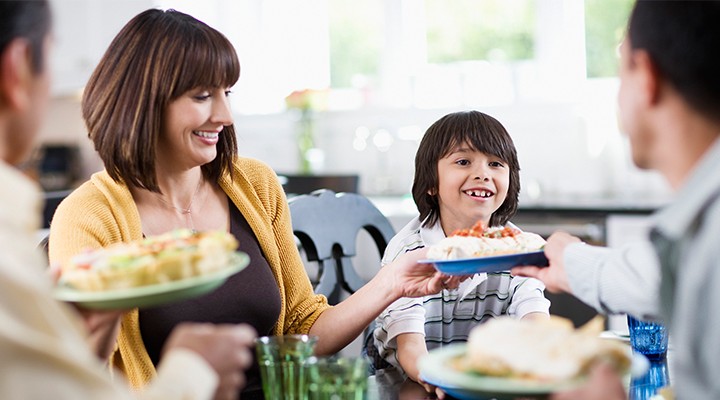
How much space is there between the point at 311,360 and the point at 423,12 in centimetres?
462

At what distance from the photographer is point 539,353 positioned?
1.07m

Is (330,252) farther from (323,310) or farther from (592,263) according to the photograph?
(592,263)

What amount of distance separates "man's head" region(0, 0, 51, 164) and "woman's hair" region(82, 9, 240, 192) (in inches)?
28.9

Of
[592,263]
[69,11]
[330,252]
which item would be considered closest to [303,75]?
[69,11]

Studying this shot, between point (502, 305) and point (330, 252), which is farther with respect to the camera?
point (330, 252)

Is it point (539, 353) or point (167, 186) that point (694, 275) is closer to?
point (539, 353)

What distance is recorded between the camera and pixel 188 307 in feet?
5.99

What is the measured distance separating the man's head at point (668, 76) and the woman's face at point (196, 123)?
3.10 ft

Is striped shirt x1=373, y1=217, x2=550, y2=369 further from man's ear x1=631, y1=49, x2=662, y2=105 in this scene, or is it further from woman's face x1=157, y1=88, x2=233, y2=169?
man's ear x1=631, y1=49, x2=662, y2=105

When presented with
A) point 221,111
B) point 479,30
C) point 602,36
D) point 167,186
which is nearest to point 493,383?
point 221,111

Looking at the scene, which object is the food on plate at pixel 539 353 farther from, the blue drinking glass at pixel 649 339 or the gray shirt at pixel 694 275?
the blue drinking glass at pixel 649 339

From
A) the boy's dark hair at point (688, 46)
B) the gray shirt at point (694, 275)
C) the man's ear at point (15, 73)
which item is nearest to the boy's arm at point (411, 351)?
the gray shirt at point (694, 275)

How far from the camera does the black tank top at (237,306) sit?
5.89 ft

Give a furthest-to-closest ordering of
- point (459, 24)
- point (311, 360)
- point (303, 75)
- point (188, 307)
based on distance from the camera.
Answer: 1. point (303, 75)
2. point (459, 24)
3. point (188, 307)
4. point (311, 360)
